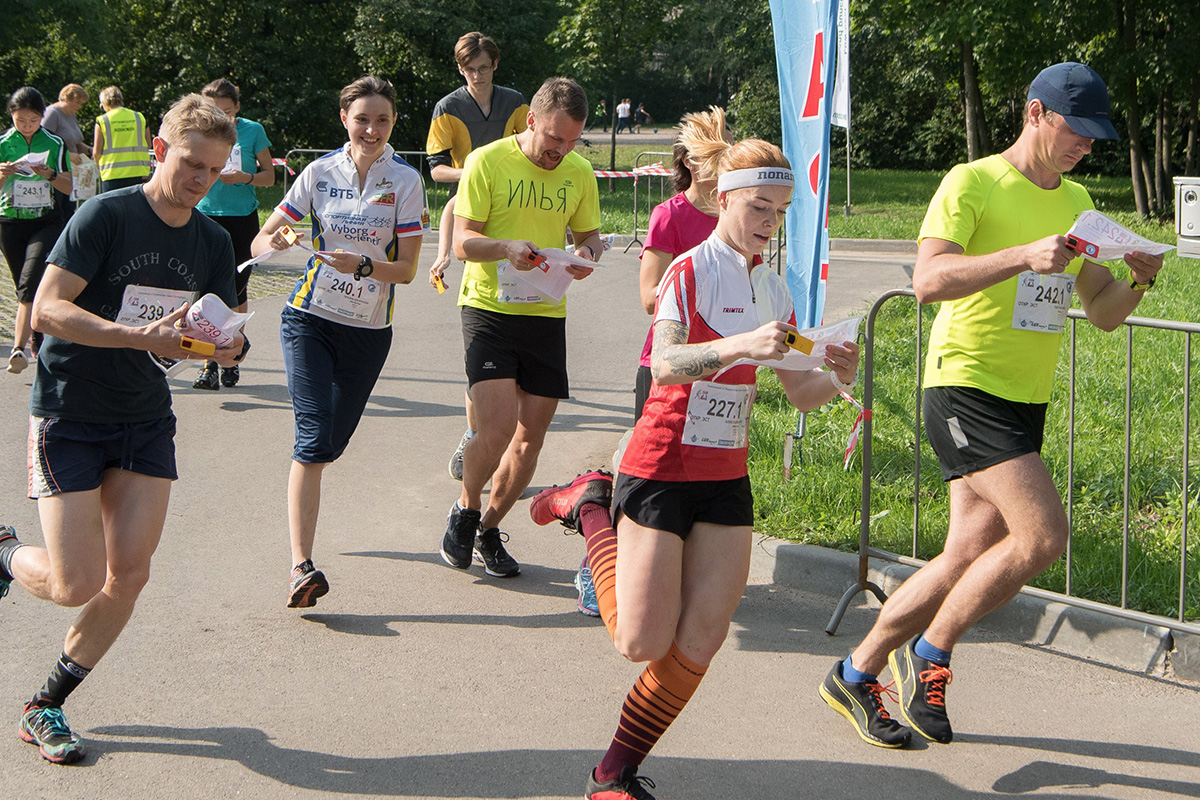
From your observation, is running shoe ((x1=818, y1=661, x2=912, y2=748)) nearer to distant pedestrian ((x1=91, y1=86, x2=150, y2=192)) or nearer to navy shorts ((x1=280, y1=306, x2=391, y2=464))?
navy shorts ((x1=280, y1=306, x2=391, y2=464))

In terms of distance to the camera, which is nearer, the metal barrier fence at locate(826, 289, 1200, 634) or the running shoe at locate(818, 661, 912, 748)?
the running shoe at locate(818, 661, 912, 748)

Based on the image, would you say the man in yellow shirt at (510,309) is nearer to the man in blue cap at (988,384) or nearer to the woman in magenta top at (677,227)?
the woman in magenta top at (677,227)

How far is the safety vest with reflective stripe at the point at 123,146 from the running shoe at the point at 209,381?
2605 millimetres

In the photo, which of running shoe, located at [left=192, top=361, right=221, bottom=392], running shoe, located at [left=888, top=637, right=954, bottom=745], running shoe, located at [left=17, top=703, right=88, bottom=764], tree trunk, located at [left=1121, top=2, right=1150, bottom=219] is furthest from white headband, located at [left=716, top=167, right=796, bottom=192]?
tree trunk, located at [left=1121, top=2, right=1150, bottom=219]

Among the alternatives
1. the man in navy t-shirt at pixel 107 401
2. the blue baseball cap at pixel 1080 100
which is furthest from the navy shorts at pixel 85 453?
the blue baseball cap at pixel 1080 100

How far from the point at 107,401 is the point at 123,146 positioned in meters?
7.66

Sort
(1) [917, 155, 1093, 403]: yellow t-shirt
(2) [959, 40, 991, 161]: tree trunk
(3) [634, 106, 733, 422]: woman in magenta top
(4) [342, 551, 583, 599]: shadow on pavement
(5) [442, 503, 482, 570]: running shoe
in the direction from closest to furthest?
(1) [917, 155, 1093, 403]: yellow t-shirt
(3) [634, 106, 733, 422]: woman in magenta top
(4) [342, 551, 583, 599]: shadow on pavement
(5) [442, 503, 482, 570]: running shoe
(2) [959, 40, 991, 161]: tree trunk

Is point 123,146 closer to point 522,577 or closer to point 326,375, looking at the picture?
point 326,375

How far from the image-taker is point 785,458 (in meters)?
6.24

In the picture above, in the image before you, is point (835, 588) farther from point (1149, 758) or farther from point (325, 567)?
point (325, 567)

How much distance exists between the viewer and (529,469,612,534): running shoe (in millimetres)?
4059

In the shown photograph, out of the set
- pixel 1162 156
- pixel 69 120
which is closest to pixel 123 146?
pixel 69 120

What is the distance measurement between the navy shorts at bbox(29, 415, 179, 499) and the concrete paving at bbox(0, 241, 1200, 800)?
0.85m

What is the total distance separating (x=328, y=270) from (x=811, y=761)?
2780 mm
